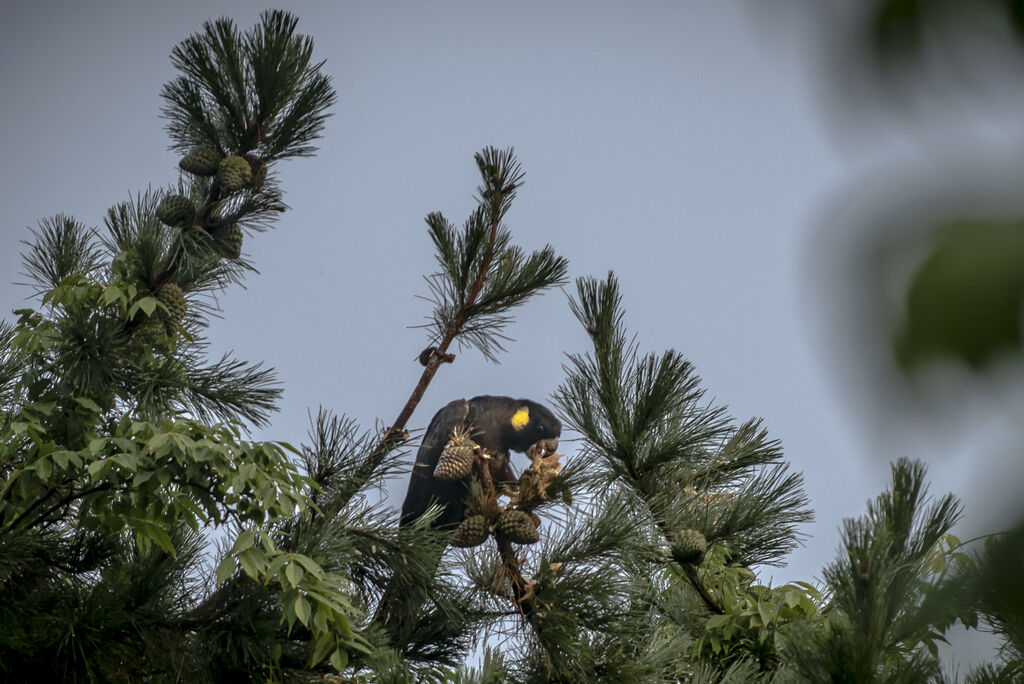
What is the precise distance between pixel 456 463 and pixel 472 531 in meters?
0.25

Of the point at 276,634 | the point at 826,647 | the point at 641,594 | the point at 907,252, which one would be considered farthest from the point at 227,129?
the point at 907,252

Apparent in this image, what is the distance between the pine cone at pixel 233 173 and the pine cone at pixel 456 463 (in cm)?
104

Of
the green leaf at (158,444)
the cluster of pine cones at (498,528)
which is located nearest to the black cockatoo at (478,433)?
the cluster of pine cones at (498,528)

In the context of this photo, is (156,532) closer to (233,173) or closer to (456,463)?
(456,463)

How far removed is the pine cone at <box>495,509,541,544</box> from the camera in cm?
274

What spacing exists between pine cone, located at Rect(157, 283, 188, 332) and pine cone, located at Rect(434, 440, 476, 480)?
3.01 ft

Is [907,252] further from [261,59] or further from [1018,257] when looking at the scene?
[261,59]

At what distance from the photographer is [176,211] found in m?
2.87

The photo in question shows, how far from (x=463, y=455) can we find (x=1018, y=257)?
2.57m

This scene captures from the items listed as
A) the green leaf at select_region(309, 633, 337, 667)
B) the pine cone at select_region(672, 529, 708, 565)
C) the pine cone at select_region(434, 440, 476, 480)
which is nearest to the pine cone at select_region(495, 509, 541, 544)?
the pine cone at select_region(434, 440, 476, 480)

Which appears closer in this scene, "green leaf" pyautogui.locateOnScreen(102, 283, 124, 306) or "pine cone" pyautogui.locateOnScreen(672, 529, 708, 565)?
"pine cone" pyautogui.locateOnScreen(672, 529, 708, 565)

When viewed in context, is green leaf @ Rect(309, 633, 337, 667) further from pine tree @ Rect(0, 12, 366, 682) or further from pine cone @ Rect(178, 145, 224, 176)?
pine cone @ Rect(178, 145, 224, 176)

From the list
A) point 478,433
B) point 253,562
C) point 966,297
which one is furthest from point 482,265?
point 966,297

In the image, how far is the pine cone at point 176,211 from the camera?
2.87 metres
